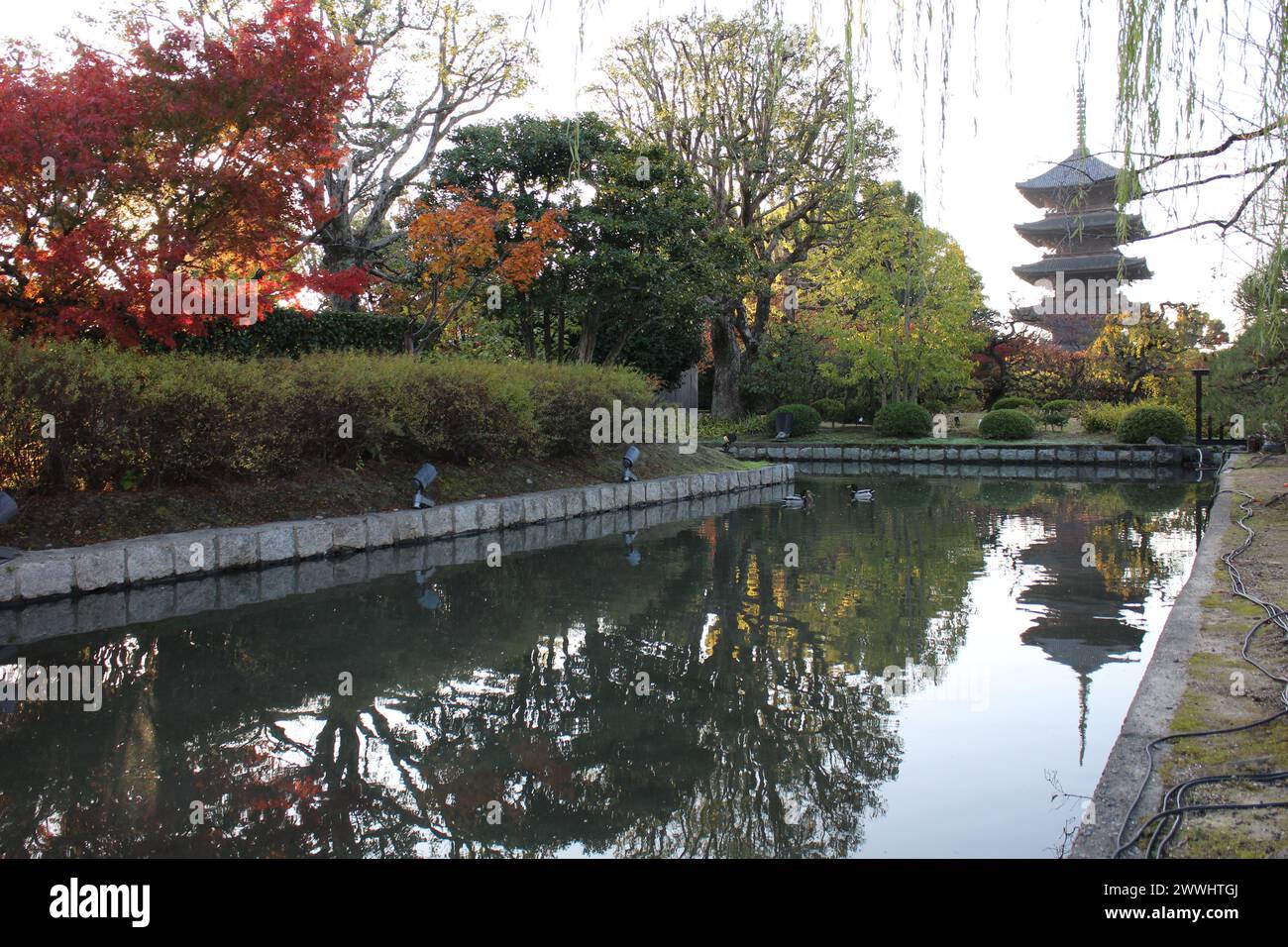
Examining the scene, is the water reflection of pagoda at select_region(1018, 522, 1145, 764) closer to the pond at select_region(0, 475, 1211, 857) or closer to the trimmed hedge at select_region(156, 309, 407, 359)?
the pond at select_region(0, 475, 1211, 857)

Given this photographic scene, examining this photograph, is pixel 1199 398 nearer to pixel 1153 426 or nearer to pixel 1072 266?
pixel 1153 426

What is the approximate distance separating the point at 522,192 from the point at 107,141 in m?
8.43

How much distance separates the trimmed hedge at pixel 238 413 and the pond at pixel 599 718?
1955 millimetres

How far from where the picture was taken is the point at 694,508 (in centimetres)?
1228

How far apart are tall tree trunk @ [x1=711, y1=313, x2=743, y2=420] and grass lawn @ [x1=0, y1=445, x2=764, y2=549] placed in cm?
1270

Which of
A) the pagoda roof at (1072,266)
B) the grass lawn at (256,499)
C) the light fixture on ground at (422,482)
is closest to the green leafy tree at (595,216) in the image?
the grass lawn at (256,499)

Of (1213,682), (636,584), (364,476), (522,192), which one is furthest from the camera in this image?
(522,192)

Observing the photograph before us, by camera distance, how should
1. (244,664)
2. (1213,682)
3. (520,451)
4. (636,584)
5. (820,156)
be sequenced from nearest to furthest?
(1213,682), (244,664), (636,584), (520,451), (820,156)

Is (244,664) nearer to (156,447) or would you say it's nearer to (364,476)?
(156,447)

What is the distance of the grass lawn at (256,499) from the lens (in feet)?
21.6

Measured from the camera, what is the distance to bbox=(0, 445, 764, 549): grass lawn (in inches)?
260

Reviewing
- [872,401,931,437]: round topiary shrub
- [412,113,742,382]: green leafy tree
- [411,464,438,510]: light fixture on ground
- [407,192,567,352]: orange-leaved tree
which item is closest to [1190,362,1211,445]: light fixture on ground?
[872,401,931,437]: round topiary shrub

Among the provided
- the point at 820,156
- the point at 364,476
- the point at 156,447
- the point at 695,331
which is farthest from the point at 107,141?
the point at 820,156

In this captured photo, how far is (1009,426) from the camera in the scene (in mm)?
21172
